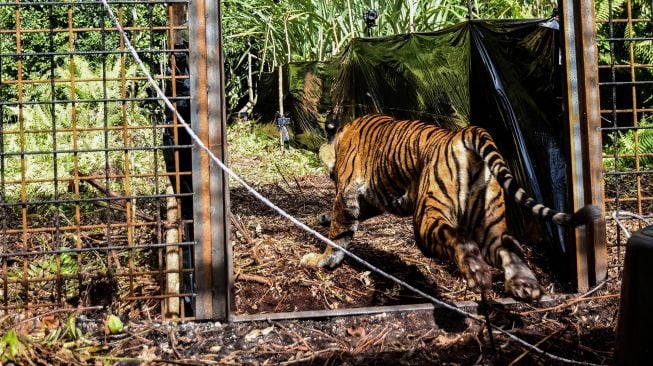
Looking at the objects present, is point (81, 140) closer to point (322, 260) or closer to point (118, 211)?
point (118, 211)

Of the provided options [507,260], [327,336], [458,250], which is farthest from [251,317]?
[507,260]

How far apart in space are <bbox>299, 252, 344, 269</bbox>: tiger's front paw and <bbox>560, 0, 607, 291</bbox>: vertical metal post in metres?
1.83

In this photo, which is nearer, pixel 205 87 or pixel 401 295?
pixel 205 87

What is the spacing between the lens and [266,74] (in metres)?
15.6

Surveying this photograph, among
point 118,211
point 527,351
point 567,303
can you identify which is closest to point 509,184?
point 567,303

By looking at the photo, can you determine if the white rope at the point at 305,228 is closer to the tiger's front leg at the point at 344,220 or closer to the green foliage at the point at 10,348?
the green foliage at the point at 10,348

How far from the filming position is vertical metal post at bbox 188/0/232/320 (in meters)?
4.58

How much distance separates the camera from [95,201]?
4.83 meters

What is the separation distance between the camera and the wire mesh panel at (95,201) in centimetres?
446

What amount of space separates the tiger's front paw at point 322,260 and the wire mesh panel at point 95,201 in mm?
1133

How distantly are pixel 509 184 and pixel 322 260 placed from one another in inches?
75.8

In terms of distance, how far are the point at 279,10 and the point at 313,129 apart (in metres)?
3.83

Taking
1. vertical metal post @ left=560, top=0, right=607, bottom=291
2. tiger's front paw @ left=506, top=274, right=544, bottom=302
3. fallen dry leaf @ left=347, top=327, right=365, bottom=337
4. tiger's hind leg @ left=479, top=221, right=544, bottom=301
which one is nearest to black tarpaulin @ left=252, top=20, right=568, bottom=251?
vertical metal post @ left=560, top=0, right=607, bottom=291

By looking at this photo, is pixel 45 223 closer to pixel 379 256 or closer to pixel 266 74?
pixel 379 256
